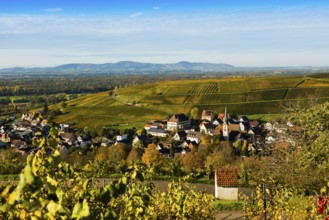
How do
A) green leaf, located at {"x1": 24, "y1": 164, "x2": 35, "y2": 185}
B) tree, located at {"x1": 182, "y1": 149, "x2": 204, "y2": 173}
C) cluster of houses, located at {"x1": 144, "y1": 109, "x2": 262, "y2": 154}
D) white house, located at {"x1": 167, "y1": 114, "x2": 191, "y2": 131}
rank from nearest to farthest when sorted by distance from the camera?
green leaf, located at {"x1": 24, "y1": 164, "x2": 35, "y2": 185}
tree, located at {"x1": 182, "y1": 149, "x2": 204, "y2": 173}
cluster of houses, located at {"x1": 144, "y1": 109, "x2": 262, "y2": 154}
white house, located at {"x1": 167, "y1": 114, "x2": 191, "y2": 131}

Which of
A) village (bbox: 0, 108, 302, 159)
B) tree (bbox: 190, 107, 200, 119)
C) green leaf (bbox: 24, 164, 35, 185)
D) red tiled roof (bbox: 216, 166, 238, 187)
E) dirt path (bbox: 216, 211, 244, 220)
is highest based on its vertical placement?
green leaf (bbox: 24, 164, 35, 185)

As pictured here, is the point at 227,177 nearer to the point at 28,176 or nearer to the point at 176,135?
the point at 28,176

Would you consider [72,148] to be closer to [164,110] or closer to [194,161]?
[194,161]

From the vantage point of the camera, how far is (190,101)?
115 meters

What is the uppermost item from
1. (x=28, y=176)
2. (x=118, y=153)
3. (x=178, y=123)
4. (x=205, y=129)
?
(x=28, y=176)

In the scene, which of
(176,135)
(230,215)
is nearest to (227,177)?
(230,215)

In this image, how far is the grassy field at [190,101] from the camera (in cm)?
9938

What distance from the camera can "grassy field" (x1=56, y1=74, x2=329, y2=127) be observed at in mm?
99375

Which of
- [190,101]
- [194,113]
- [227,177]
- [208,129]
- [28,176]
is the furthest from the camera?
→ [190,101]

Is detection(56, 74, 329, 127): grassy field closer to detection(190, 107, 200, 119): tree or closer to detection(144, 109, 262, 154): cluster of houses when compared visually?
detection(190, 107, 200, 119): tree

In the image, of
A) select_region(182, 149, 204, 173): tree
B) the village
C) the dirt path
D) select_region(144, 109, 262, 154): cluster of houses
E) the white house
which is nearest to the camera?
the dirt path

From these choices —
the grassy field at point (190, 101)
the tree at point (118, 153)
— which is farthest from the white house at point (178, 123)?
the tree at point (118, 153)

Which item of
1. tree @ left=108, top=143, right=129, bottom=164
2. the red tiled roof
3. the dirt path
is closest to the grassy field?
tree @ left=108, top=143, right=129, bottom=164

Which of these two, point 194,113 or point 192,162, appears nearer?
point 192,162
